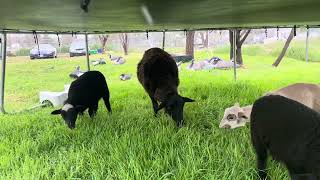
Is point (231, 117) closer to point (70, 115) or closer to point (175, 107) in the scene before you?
point (175, 107)

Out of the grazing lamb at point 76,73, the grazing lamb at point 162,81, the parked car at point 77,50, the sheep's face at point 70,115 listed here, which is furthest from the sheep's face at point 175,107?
the parked car at point 77,50

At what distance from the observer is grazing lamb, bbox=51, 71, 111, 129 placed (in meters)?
5.57

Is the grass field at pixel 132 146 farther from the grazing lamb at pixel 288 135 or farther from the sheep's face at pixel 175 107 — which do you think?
the grazing lamb at pixel 288 135

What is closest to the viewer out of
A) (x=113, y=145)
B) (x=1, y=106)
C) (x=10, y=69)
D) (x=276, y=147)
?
(x=276, y=147)

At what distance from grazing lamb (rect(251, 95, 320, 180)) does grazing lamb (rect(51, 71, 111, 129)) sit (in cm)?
299

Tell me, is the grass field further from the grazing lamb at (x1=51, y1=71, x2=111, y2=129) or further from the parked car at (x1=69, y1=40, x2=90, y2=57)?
the parked car at (x1=69, y1=40, x2=90, y2=57)

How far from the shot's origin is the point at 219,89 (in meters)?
8.38

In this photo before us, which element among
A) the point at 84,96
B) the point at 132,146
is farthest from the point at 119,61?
the point at 132,146

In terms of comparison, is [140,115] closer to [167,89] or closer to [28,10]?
[167,89]

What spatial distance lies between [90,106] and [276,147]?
3909mm

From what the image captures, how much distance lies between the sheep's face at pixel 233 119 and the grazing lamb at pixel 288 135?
72.2 inches

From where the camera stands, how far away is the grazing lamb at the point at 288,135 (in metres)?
2.66

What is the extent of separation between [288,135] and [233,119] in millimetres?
2469

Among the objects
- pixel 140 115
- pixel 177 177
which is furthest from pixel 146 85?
pixel 177 177
